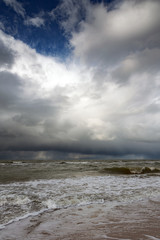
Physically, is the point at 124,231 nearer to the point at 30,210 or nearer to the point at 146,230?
the point at 146,230

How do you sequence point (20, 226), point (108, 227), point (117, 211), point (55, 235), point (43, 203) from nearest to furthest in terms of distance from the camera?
point (55, 235)
point (108, 227)
point (20, 226)
point (117, 211)
point (43, 203)

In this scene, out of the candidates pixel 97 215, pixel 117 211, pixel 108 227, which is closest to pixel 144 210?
pixel 117 211

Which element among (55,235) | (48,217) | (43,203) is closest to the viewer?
(55,235)

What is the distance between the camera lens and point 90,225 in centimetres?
441

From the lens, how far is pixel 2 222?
4746 millimetres

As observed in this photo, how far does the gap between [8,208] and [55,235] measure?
3.07 meters

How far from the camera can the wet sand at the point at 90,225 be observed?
375 centimetres

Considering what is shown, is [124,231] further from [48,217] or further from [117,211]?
[48,217]

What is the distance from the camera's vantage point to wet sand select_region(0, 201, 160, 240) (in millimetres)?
3754

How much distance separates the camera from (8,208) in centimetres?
610

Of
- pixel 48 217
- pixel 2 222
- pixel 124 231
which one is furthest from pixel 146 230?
pixel 2 222

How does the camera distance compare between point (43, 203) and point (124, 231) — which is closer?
point (124, 231)

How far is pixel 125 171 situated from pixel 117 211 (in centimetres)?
1693

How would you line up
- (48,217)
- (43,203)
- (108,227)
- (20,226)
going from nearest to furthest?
(108,227)
(20,226)
(48,217)
(43,203)
